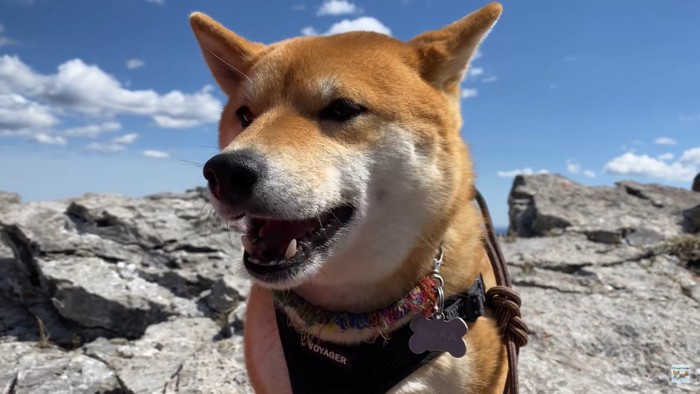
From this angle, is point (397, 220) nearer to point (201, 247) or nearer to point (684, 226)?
point (201, 247)

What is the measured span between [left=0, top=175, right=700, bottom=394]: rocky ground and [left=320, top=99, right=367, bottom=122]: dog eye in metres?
1.84

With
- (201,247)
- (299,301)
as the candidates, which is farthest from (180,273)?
(299,301)

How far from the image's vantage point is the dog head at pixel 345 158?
5.44 feet

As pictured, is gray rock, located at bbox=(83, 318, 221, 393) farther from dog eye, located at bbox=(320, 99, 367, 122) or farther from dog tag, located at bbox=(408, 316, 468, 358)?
dog eye, located at bbox=(320, 99, 367, 122)

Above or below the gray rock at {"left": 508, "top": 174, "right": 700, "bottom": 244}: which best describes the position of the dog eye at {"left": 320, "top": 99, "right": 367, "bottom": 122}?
above

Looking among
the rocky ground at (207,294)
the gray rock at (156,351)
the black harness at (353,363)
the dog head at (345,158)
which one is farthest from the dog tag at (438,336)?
the gray rock at (156,351)

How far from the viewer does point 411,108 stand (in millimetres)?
1981

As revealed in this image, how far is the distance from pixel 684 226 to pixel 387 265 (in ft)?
18.3

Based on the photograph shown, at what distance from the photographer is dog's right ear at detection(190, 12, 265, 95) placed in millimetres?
2463

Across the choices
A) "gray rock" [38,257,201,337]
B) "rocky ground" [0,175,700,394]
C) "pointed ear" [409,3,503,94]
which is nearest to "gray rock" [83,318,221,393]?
"rocky ground" [0,175,700,394]

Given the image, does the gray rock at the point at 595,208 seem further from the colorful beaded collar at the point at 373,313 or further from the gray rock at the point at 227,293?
the colorful beaded collar at the point at 373,313

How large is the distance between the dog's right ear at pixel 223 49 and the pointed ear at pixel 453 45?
823 mm

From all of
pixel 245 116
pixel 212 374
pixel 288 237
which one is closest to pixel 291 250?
pixel 288 237

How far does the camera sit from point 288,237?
1795 millimetres
